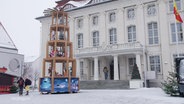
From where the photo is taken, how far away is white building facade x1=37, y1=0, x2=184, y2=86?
28.4 metres

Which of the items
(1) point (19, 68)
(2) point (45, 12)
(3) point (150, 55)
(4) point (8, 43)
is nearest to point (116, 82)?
(3) point (150, 55)

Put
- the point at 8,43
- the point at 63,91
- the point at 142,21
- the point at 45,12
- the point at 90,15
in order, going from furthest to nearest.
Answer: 1. the point at 45,12
2. the point at 90,15
3. the point at 142,21
4. the point at 8,43
5. the point at 63,91

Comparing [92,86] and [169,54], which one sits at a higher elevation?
[169,54]

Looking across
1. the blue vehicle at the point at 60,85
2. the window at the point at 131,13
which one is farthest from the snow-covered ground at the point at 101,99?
the window at the point at 131,13

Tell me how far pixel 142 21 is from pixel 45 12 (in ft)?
62.7

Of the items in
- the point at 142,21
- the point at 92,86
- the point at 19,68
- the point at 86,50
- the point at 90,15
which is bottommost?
the point at 92,86

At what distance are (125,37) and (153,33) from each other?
3990mm

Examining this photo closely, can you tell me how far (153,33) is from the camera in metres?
29.9

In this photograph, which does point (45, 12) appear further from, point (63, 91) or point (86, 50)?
point (63, 91)

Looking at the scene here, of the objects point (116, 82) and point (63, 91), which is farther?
point (116, 82)

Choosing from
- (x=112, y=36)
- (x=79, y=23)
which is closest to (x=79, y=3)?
(x=79, y=23)

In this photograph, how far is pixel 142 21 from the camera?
101ft

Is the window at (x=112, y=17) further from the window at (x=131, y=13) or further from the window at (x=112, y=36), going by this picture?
the window at (x=131, y=13)

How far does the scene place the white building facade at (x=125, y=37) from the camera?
93.1 feet
